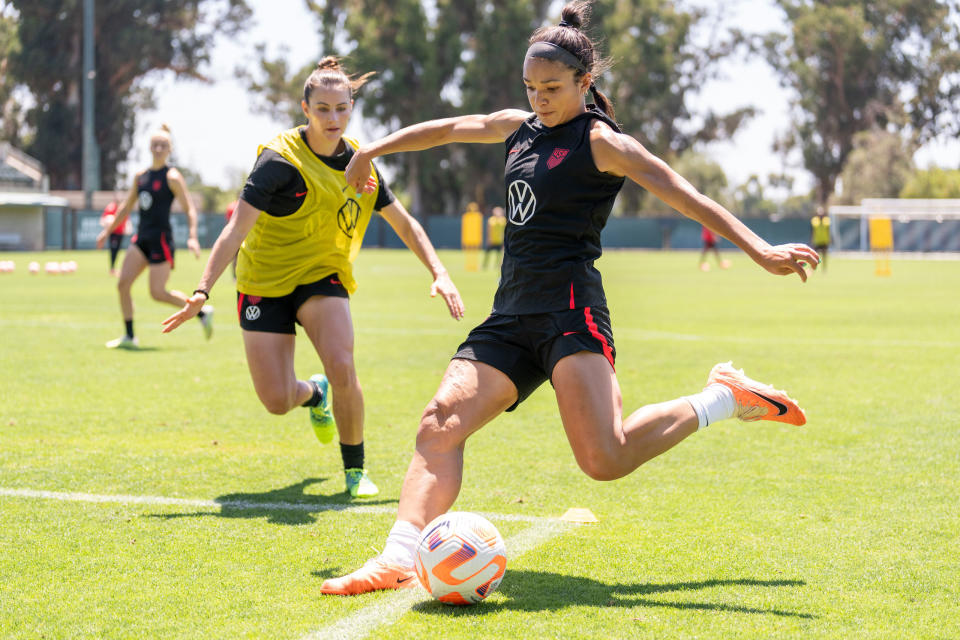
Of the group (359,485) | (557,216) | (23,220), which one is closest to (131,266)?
(359,485)

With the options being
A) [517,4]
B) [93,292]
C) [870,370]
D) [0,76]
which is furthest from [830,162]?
[870,370]

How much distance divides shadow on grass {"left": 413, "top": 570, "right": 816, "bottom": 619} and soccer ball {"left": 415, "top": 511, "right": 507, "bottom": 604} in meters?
0.07

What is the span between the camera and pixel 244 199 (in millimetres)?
5852

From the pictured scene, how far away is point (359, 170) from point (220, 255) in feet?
3.34

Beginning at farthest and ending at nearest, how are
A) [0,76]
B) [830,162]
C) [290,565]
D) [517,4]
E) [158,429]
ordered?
[830,162]
[517,4]
[0,76]
[158,429]
[290,565]

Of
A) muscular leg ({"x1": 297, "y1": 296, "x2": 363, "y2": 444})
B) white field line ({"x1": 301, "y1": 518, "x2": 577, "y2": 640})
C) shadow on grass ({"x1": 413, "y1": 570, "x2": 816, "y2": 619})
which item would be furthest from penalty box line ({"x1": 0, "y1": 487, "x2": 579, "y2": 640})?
muscular leg ({"x1": 297, "y1": 296, "x2": 363, "y2": 444})

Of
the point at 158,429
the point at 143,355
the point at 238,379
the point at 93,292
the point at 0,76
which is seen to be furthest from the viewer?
the point at 0,76

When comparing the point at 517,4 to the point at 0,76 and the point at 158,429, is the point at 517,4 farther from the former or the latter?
the point at 158,429

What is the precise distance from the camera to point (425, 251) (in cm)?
582

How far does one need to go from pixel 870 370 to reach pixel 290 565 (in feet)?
27.3

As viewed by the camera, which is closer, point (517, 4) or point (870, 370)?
point (870, 370)

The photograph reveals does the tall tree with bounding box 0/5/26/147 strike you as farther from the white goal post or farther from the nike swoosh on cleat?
the nike swoosh on cleat

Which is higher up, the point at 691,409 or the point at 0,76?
the point at 0,76

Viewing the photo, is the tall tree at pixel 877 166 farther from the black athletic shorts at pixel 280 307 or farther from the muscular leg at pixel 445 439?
the muscular leg at pixel 445 439
